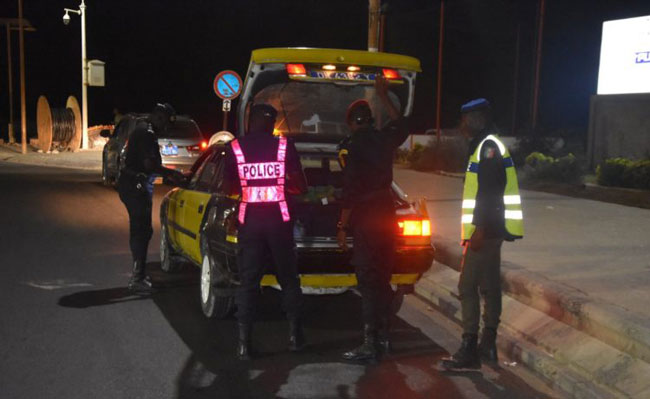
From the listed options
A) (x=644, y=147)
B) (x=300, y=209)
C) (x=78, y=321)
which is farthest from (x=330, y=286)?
(x=644, y=147)

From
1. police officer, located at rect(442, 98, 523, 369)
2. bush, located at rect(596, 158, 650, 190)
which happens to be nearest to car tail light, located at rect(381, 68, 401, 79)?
police officer, located at rect(442, 98, 523, 369)

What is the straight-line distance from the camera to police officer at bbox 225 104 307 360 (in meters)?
5.61

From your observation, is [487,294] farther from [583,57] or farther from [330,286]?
[583,57]

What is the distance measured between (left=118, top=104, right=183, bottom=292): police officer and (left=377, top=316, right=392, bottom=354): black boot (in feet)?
9.44

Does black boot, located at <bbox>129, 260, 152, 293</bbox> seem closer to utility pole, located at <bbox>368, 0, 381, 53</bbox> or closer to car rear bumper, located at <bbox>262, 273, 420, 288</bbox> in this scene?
car rear bumper, located at <bbox>262, 273, 420, 288</bbox>

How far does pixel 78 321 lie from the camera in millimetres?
6613

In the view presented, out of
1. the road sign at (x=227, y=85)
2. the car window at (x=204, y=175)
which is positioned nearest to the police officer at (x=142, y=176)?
the car window at (x=204, y=175)

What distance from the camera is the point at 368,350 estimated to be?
563cm

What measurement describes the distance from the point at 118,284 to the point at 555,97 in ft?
170

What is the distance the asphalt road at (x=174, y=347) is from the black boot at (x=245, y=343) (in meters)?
0.10

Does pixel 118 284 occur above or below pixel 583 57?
below

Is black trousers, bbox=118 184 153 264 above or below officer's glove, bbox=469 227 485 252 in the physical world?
below

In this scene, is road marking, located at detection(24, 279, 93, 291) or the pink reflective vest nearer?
the pink reflective vest

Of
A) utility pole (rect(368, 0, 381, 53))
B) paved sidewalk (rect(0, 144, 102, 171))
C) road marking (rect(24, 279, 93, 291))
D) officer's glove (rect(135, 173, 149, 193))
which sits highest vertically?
utility pole (rect(368, 0, 381, 53))
